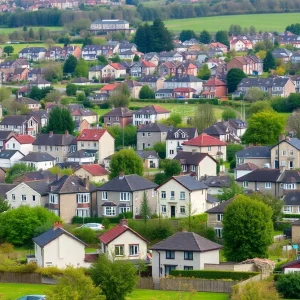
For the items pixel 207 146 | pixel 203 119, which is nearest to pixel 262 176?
pixel 207 146

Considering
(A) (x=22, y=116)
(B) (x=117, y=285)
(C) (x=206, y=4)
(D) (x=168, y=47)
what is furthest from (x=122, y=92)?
(C) (x=206, y=4)

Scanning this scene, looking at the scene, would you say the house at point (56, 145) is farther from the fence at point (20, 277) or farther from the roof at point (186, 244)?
the roof at point (186, 244)

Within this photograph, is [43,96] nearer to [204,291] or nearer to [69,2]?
[204,291]

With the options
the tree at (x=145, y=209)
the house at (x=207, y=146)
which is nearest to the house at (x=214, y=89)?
the house at (x=207, y=146)

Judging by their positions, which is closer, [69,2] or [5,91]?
[5,91]

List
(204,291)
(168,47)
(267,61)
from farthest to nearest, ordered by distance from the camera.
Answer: (168,47), (267,61), (204,291)

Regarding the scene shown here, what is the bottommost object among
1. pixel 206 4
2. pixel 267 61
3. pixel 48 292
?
pixel 48 292

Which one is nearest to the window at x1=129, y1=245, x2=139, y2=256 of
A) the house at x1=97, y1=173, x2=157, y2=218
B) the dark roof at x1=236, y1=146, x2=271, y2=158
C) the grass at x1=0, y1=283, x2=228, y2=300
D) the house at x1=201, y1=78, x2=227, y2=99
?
the grass at x1=0, y1=283, x2=228, y2=300
